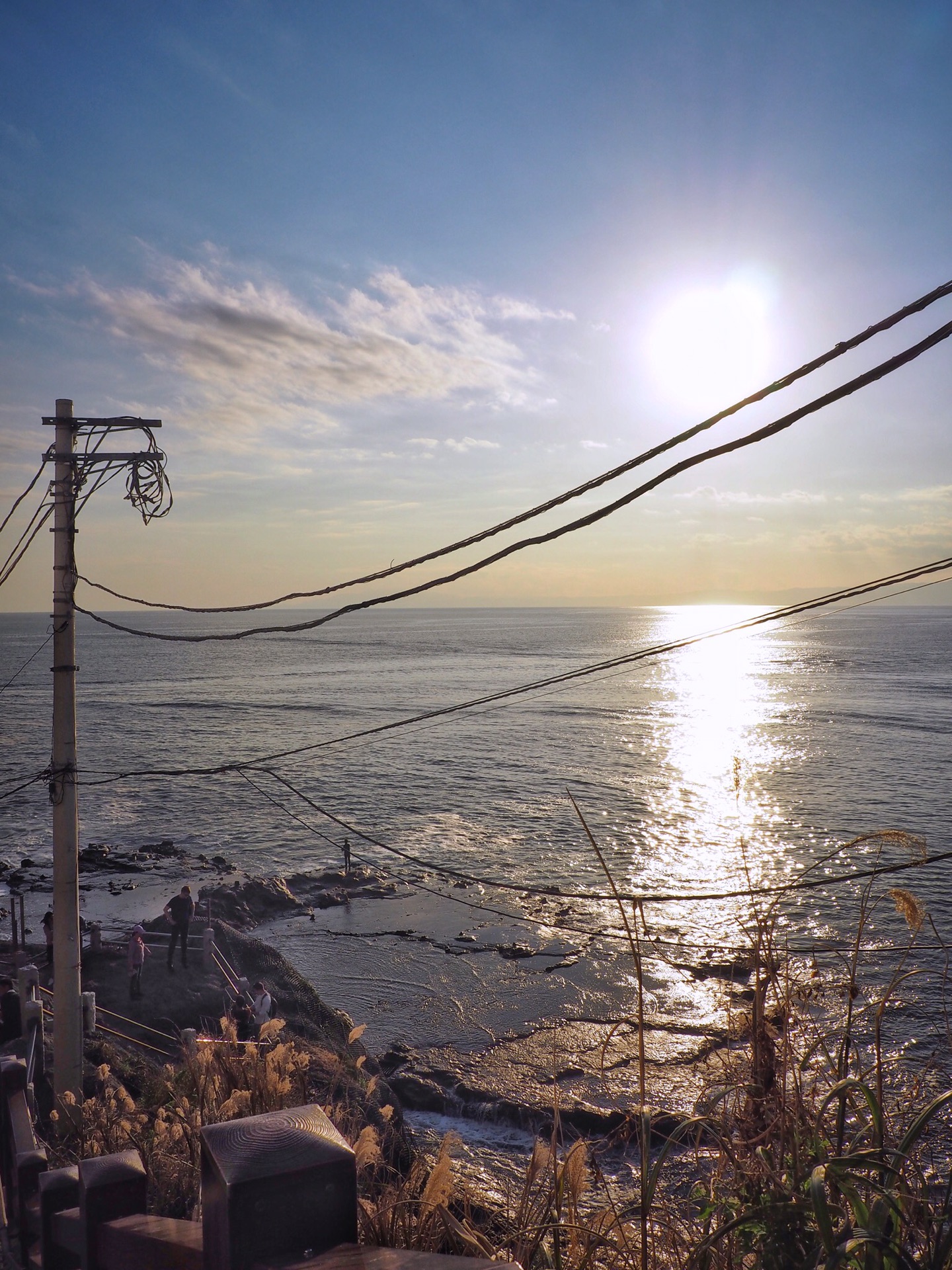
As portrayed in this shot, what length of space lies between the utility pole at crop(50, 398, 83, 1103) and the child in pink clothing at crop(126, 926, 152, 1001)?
1050cm

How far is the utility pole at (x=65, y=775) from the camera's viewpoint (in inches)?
366

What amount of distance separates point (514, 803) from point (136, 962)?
2560cm

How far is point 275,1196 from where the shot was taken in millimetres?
1343

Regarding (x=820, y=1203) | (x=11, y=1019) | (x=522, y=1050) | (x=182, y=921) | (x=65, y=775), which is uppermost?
(x=820, y=1203)

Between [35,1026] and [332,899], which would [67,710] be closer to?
[35,1026]

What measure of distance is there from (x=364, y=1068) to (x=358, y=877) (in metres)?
15.0

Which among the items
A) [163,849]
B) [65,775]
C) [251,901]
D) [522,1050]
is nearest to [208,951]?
[251,901]

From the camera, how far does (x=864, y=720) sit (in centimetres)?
6544

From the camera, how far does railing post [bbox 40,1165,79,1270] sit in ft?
8.60

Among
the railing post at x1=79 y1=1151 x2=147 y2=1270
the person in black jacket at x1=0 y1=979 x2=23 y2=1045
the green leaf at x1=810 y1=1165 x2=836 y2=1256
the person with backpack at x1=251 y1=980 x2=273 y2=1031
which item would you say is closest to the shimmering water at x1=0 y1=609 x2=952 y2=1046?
the green leaf at x1=810 y1=1165 x2=836 y2=1256

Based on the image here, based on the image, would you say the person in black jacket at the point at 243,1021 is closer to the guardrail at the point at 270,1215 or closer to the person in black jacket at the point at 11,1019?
the person in black jacket at the point at 11,1019

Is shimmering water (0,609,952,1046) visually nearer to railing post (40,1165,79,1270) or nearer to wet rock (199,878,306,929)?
wet rock (199,878,306,929)

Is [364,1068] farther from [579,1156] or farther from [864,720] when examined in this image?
[864,720]

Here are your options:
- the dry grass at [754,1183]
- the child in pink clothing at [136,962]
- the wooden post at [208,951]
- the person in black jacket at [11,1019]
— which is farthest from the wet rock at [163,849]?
the dry grass at [754,1183]
